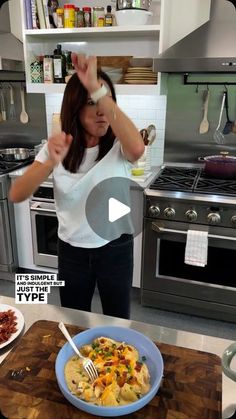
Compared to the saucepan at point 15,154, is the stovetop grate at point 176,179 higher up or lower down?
lower down

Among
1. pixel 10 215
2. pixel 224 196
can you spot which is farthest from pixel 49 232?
pixel 224 196

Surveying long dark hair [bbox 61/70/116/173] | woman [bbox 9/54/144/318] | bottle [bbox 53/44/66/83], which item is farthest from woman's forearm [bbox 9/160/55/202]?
bottle [bbox 53/44/66/83]

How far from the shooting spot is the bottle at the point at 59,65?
2.37 meters

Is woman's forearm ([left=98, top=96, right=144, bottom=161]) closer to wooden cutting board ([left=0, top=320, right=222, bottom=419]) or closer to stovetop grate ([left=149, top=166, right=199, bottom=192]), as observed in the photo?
wooden cutting board ([left=0, top=320, right=222, bottom=419])

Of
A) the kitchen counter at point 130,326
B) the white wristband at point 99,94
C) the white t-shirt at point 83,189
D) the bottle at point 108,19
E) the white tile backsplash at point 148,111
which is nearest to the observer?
the white wristband at point 99,94

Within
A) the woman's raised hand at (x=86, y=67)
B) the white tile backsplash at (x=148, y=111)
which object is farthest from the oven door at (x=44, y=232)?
the woman's raised hand at (x=86, y=67)

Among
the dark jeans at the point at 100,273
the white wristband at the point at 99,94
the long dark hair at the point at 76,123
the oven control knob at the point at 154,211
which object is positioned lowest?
the oven control knob at the point at 154,211

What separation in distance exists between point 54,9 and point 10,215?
1.45 m

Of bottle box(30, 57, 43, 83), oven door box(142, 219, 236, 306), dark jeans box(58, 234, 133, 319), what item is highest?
bottle box(30, 57, 43, 83)

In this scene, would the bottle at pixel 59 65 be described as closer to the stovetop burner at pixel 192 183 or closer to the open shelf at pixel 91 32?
the open shelf at pixel 91 32

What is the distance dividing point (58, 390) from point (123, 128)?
2.21 feet

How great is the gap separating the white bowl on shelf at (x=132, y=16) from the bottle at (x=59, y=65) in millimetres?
461

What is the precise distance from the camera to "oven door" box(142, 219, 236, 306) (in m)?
2.12

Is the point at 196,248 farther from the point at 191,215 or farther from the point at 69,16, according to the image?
the point at 69,16
